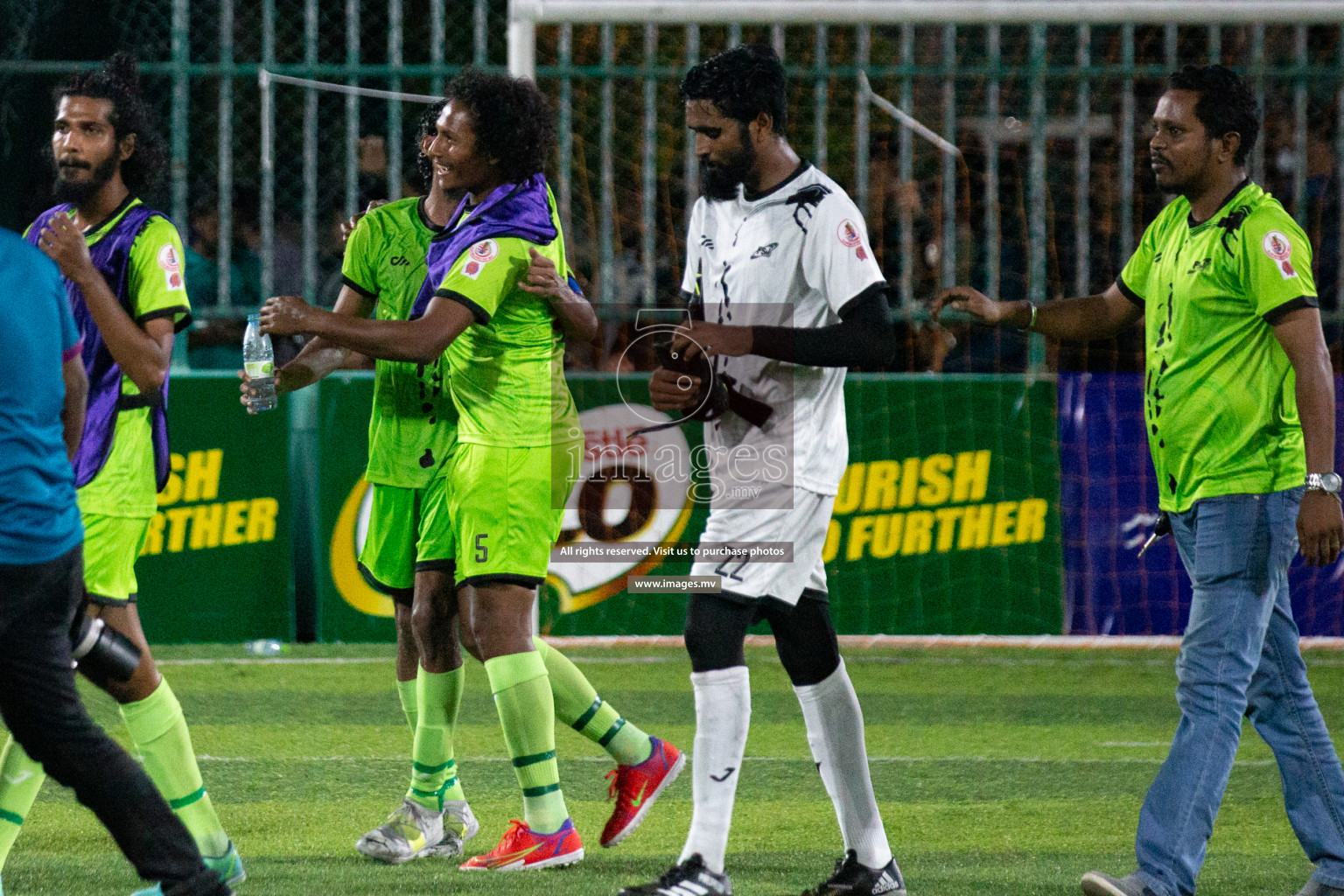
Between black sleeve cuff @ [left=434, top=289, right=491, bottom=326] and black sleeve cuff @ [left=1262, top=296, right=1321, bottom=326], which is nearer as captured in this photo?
black sleeve cuff @ [left=1262, top=296, right=1321, bottom=326]

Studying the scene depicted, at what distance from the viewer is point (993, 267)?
1061cm

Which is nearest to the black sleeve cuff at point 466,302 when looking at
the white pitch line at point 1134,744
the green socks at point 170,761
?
the green socks at point 170,761

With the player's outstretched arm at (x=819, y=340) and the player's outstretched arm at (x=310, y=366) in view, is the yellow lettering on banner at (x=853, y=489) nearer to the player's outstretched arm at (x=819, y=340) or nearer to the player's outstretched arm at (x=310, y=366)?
the player's outstretched arm at (x=310, y=366)

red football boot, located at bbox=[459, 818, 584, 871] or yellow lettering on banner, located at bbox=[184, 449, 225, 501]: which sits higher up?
yellow lettering on banner, located at bbox=[184, 449, 225, 501]

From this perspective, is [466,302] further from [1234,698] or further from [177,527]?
[177,527]

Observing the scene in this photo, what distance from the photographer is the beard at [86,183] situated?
468cm

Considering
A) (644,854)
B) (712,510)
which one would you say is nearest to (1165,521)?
(712,510)

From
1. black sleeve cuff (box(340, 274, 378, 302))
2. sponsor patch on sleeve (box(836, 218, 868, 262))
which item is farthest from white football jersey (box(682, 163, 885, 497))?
black sleeve cuff (box(340, 274, 378, 302))

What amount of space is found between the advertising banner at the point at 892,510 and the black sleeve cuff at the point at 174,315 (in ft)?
17.3

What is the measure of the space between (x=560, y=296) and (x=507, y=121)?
53 centimetres

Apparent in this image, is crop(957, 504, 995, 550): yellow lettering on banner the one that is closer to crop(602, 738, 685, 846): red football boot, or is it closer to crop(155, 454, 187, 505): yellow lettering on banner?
Answer: crop(155, 454, 187, 505): yellow lettering on banner

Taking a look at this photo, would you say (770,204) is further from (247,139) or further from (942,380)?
(247,139)

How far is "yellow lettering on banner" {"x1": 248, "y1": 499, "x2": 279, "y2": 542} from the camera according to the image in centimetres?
993

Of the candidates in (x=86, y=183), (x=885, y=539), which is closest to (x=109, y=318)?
(x=86, y=183)
